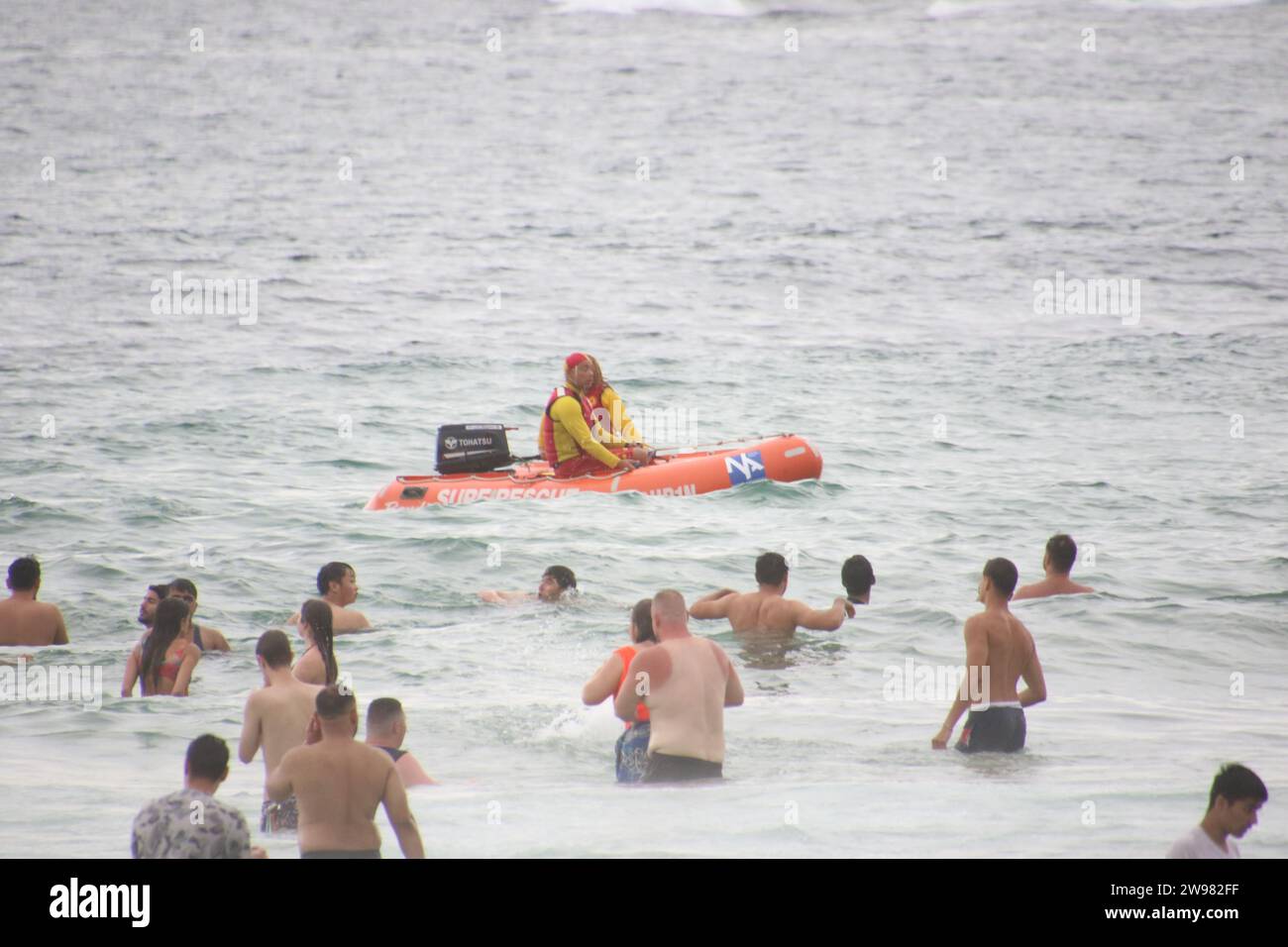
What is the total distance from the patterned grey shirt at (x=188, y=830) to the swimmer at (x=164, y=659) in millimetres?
3768

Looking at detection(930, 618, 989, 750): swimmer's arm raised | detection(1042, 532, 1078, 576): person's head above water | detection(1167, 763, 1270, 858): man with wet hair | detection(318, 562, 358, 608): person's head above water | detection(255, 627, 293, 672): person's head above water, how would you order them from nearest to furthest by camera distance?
1. detection(1167, 763, 1270, 858): man with wet hair
2. detection(255, 627, 293, 672): person's head above water
3. detection(930, 618, 989, 750): swimmer's arm raised
4. detection(318, 562, 358, 608): person's head above water
5. detection(1042, 532, 1078, 576): person's head above water

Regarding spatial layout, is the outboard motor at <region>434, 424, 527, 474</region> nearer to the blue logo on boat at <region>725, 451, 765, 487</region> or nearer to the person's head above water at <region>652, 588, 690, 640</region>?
the blue logo on boat at <region>725, 451, 765, 487</region>

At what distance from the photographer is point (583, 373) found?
1277cm

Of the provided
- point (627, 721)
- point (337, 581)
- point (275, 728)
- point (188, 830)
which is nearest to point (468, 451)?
point (337, 581)

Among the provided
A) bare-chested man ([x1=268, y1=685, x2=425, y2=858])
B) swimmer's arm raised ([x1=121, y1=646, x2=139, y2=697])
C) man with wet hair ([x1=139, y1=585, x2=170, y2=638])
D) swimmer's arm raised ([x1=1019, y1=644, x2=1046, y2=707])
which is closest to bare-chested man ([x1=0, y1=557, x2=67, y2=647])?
man with wet hair ([x1=139, y1=585, x2=170, y2=638])

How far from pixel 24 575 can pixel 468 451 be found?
5.00m

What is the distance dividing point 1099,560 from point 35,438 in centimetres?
1232

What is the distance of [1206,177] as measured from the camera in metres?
38.8

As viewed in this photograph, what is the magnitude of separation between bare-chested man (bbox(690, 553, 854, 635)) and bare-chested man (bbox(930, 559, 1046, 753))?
2.08 metres

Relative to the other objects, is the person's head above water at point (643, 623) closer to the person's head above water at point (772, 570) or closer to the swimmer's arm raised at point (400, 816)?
the swimmer's arm raised at point (400, 816)

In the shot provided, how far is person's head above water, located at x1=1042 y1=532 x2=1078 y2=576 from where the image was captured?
10.1 meters

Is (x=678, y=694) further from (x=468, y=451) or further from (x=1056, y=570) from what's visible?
(x=468, y=451)
